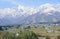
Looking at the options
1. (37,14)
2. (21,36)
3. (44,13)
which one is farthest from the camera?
(44,13)

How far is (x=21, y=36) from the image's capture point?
19750mm

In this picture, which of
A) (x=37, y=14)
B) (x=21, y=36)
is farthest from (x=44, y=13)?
(x=21, y=36)

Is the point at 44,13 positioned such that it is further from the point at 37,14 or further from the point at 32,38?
the point at 32,38

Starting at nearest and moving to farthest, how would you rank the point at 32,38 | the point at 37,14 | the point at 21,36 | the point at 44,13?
1. the point at 32,38
2. the point at 21,36
3. the point at 37,14
4. the point at 44,13

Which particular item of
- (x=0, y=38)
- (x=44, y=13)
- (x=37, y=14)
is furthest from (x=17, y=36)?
(x=44, y=13)

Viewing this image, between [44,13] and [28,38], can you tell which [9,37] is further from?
[44,13]

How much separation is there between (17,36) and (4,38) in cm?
138

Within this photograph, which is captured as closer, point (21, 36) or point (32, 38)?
point (32, 38)

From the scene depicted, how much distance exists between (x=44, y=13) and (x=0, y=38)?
132 meters

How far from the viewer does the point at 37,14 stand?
140 meters

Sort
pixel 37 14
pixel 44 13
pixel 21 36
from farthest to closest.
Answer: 1. pixel 44 13
2. pixel 37 14
3. pixel 21 36

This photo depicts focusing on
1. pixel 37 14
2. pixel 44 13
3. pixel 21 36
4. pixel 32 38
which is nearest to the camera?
pixel 32 38

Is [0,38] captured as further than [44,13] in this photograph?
No

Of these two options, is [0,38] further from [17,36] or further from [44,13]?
[44,13]
